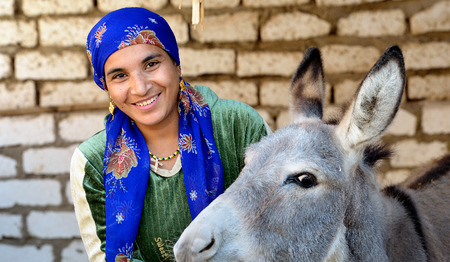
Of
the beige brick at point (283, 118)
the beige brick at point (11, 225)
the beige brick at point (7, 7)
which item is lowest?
the beige brick at point (11, 225)

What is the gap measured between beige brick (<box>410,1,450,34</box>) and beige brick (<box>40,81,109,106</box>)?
2.73 meters

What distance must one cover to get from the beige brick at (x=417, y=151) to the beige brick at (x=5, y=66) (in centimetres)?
348

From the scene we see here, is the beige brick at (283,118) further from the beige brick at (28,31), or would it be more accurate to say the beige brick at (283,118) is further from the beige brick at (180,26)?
the beige brick at (28,31)

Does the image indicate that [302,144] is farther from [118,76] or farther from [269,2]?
[269,2]

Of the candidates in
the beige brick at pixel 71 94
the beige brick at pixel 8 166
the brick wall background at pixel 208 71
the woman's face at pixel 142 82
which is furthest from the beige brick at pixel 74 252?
the woman's face at pixel 142 82

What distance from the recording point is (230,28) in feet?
13.8

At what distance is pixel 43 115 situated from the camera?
444cm

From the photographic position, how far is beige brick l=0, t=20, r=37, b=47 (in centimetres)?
433

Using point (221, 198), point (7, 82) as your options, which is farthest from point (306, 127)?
point (7, 82)

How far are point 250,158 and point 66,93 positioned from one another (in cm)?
285

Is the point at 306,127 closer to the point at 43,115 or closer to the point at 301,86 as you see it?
the point at 301,86

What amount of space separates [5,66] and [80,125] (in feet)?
2.79

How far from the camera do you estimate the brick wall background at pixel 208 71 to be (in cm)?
408

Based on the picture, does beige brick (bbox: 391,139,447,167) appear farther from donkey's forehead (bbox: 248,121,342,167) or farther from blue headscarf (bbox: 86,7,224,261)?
donkey's forehead (bbox: 248,121,342,167)
